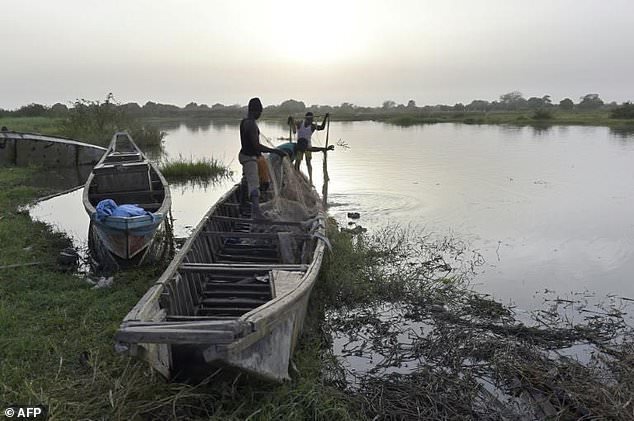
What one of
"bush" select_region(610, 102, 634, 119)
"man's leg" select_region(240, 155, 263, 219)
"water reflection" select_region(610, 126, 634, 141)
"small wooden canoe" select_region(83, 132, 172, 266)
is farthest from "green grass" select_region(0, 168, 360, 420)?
"bush" select_region(610, 102, 634, 119)

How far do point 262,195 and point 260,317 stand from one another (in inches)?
199

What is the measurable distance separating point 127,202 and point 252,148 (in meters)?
3.56

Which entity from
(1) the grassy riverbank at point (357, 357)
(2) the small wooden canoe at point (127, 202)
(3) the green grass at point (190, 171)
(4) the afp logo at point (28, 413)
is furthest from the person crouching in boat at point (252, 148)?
(3) the green grass at point (190, 171)

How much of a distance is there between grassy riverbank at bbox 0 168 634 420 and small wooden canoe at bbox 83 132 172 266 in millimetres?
412

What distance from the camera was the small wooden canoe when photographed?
6387 mm

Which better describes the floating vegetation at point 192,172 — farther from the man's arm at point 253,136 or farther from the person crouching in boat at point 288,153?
the man's arm at point 253,136

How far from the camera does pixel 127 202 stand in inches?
363

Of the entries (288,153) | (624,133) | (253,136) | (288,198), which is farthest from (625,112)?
(253,136)

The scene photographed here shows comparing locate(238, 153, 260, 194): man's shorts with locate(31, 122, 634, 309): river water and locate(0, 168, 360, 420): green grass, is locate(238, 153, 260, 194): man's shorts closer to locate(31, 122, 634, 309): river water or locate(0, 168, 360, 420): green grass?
locate(0, 168, 360, 420): green grass

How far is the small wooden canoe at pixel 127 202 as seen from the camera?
639cm

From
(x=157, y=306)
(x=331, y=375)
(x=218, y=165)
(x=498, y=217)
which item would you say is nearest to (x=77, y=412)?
(x=157, y=306)

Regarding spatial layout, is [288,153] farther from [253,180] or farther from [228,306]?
[228,306]

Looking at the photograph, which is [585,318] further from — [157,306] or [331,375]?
[157,306]

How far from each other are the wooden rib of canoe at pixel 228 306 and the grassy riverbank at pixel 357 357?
11.5 inches
